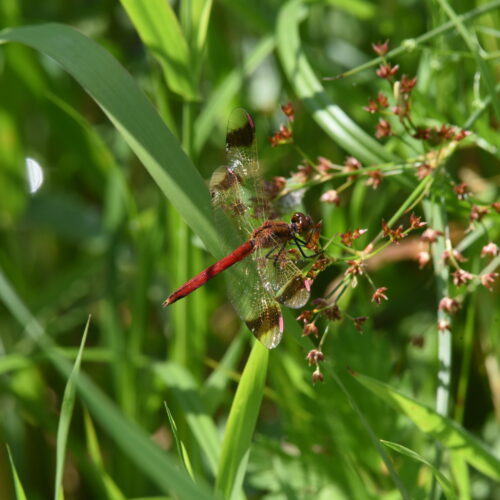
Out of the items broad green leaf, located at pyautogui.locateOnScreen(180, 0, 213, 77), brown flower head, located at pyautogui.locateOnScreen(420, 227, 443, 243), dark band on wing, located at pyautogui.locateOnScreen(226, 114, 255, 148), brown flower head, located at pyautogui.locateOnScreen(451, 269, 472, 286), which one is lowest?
brown flower head, located at pyautogui.locateOnScreen(451, 269, 472, 286)

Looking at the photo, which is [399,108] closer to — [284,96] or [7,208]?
[284,96]

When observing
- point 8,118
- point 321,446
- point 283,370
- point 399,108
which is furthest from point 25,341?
point 399,108

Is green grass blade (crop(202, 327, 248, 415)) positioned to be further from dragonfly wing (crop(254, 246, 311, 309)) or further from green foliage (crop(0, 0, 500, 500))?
dragonfly wing (crop(254, 246, 311, 309))

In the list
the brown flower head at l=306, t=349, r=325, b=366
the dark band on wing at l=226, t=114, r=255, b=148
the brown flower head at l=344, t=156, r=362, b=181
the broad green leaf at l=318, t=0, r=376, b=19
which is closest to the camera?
the brown flower head at l=306, t=349, r=325, b=366

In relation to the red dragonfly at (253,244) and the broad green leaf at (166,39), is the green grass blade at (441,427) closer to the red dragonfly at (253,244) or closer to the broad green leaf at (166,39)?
the red dragonfly at (253,244)

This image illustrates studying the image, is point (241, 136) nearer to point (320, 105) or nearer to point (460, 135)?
point (320, 105)

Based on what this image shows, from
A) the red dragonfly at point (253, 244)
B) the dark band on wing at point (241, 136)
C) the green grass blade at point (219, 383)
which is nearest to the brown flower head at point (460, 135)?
the red dragonfly at point (253, 244)

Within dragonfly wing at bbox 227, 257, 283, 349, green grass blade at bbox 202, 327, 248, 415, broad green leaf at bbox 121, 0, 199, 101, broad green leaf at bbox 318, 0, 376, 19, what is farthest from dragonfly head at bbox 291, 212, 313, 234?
broad green leaf at bbox 318, 0, 376, 19
